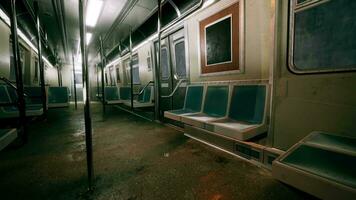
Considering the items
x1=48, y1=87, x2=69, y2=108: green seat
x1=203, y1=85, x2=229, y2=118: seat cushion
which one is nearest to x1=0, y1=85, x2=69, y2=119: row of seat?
x1=48, y1=87, x2=69, y2=108: green seat

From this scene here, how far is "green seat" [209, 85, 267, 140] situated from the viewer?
1.97m

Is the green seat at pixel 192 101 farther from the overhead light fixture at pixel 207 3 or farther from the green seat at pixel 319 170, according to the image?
the green seat at pixel 319 170

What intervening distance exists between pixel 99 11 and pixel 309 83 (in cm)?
531

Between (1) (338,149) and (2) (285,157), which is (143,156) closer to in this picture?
(2) (285,157)

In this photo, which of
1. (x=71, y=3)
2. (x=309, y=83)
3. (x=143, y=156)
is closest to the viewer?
(x=309, y=83)

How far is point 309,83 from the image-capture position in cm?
180

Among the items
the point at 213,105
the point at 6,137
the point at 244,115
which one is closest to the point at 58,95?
the point at 6,137

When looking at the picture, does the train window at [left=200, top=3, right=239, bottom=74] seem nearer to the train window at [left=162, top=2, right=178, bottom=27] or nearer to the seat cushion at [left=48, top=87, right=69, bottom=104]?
the train window at [left=162, top=2, right=178, bottom=27]

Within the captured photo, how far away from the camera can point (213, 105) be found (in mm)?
2996

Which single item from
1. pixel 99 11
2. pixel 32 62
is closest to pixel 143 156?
pixel 99 11

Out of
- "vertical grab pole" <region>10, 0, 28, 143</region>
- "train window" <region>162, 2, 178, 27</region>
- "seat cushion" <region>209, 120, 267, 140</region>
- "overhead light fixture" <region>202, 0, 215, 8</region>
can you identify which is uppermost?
"train window" <region>162, 2, 178, 27</region>

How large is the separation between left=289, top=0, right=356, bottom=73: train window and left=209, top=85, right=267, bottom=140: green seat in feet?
1.92

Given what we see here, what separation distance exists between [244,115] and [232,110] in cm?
22

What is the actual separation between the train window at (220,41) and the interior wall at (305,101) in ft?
2.83
